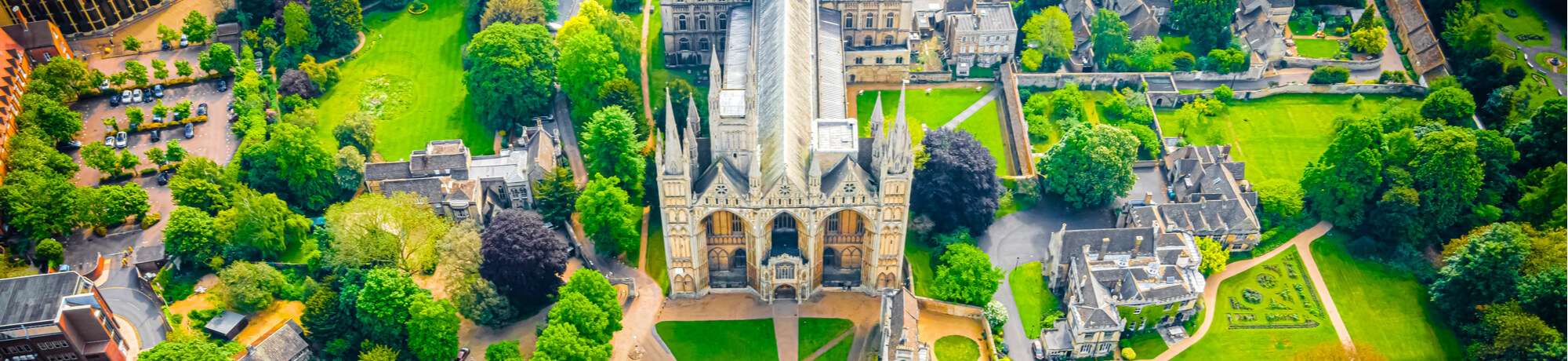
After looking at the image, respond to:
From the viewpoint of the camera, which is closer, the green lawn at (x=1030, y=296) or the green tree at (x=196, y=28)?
the green lawn at (x=1030, y=296)

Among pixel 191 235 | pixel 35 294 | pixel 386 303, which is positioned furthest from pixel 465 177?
pixel 35 294

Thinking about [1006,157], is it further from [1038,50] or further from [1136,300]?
[1136,300]

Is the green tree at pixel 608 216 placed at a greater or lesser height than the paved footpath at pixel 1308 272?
greater

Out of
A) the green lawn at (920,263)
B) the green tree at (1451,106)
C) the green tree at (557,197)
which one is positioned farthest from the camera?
the green tree at (1451,106)

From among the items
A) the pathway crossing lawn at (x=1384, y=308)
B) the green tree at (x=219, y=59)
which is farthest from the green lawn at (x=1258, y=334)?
the green tree at (x=219, y=59)

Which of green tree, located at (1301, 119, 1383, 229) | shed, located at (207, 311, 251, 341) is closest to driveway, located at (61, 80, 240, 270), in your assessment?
shed, located at (207, 311, 251, 341)

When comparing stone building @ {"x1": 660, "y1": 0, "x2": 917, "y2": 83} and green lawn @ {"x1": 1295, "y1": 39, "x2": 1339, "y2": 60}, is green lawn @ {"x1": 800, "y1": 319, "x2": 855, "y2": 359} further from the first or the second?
green lawn @ {"x1": 1295, "y1": 39, "x2": 1339, "y2": 60}

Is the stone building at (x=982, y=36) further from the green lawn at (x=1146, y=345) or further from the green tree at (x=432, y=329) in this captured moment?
the green tree at (x=432, y=329)
